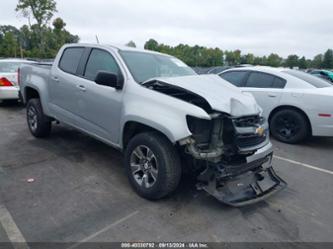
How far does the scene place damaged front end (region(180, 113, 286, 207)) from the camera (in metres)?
2.93

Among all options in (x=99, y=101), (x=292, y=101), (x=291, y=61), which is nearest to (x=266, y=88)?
(x=292, y=101)

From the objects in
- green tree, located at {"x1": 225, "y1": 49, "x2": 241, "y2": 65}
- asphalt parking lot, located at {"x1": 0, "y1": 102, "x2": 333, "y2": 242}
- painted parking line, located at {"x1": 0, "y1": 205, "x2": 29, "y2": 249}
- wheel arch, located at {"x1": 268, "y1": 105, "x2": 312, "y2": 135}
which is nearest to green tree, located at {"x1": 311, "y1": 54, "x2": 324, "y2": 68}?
green tree, located at {"x1": 225, "y1": 49, "x2": 241, "y2": 65}

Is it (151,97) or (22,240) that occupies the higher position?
(151,97)

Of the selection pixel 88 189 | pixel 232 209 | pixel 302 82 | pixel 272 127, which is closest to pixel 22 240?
Result: pixel 88 189

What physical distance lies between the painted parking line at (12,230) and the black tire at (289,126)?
530cm

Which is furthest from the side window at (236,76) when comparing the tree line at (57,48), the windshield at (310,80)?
the tree line at (57,48)

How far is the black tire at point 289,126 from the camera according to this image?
5.63 metres

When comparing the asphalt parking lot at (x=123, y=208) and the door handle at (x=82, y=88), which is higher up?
the door handle at (x=82, y=88)

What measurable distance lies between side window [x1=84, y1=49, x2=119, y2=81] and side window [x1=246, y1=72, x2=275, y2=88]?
3.92 meters

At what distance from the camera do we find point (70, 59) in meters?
4.65

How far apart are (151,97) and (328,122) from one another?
3.99 meters

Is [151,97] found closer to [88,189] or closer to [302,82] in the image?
[88,189]

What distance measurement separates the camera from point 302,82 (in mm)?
5855

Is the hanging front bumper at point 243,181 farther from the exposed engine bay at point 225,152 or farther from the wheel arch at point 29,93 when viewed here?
the wheel arch at point 29,93
